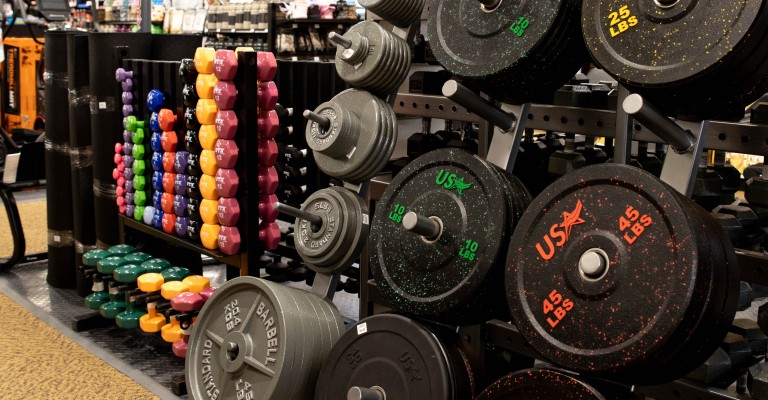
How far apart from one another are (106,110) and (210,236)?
3.55 feet

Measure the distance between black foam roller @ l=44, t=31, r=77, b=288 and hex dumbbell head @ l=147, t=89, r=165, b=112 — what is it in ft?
2.87

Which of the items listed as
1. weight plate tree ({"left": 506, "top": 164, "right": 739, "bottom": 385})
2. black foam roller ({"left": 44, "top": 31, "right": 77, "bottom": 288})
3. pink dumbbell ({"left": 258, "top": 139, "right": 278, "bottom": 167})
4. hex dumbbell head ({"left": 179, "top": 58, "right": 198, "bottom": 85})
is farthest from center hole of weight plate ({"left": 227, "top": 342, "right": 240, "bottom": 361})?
black foam roller ({"left": 44, "top": 31, "right": 77, "bottom": 288})

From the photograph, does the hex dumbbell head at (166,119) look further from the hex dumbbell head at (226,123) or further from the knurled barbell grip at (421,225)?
the knurled barbell grip at (421,225)

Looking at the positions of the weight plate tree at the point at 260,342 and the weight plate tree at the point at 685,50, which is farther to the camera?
the weight plate tree at the point at 260,342

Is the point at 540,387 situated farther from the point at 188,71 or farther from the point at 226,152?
the point at 188,71

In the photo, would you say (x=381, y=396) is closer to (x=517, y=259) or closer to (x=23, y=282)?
(x=517, y=259)

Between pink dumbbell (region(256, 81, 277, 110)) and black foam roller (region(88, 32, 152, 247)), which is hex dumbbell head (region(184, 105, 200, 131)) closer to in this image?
pink dumbbell (region(256, 81, 277, 110))

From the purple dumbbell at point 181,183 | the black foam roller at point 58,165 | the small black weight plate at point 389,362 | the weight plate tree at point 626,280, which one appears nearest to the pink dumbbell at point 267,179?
the purple dumbbell at point 181,183

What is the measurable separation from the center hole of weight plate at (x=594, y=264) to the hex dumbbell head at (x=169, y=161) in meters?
2.25

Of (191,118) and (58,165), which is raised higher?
(191,118)

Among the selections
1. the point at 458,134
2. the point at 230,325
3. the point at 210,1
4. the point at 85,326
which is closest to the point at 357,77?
the point at 458,134

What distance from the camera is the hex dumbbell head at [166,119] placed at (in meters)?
3.15

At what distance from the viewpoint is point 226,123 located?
2764 millimetres

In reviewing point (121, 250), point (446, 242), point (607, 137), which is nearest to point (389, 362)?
point (446, 242)
